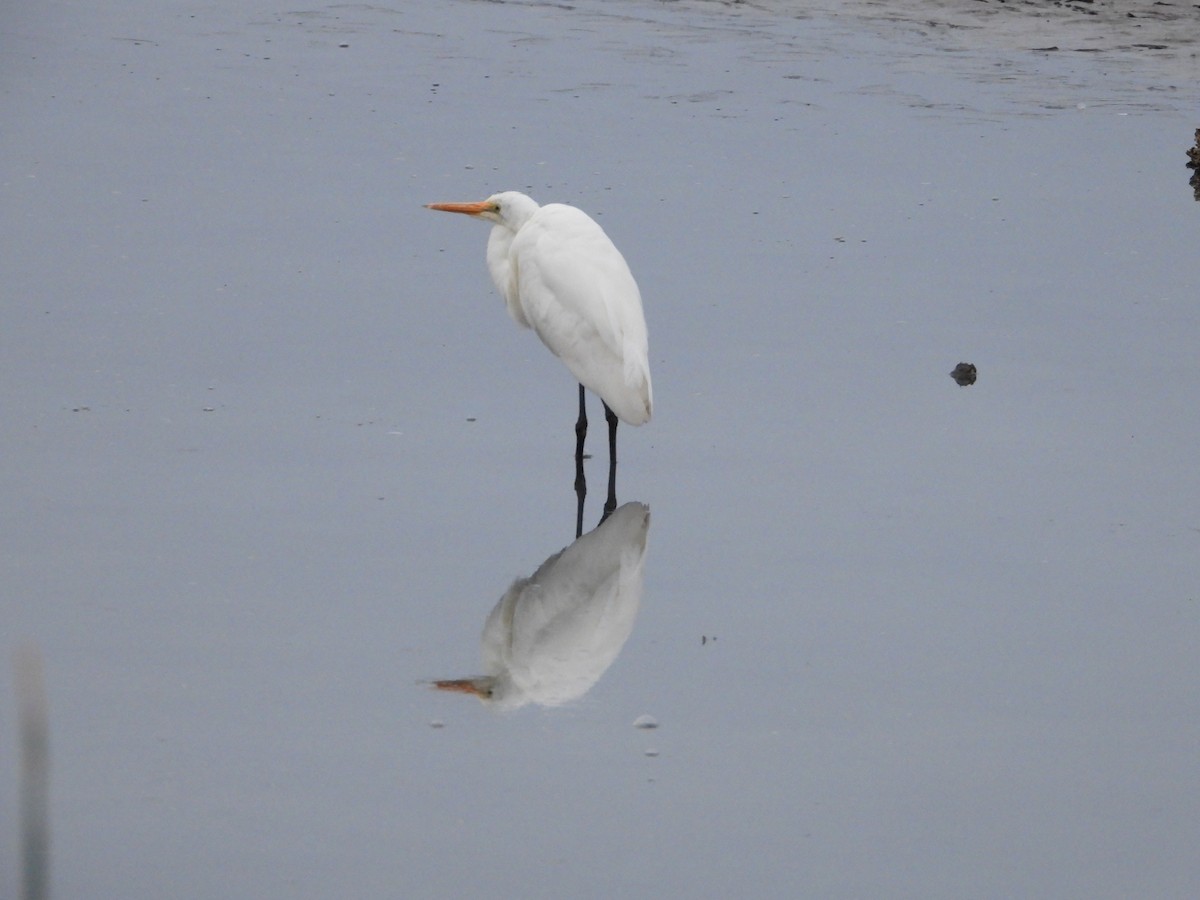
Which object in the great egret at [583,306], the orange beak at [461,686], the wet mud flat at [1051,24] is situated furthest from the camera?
the wet mud flat at [1051,24]

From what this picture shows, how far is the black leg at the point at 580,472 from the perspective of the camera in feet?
18.6

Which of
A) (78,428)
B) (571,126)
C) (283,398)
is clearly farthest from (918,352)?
(571,126)

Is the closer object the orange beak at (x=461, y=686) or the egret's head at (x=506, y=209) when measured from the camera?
the orange beak at (x=461, y=686)

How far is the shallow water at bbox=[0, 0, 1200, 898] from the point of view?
12.3ft

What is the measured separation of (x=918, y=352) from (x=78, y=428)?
11.0ft

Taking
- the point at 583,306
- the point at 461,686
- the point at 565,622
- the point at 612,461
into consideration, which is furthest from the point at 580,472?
the point at 461,686

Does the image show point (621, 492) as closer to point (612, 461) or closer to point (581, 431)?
point (612, 461)

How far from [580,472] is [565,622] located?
1330mm

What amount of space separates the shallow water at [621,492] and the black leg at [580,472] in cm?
5

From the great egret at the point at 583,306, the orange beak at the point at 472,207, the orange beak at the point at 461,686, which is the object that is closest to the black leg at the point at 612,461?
the great egret at the point at 583,306

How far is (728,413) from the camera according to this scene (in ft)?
21.8

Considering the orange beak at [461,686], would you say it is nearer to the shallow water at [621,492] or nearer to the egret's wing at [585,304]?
the shallow water at [621,492]

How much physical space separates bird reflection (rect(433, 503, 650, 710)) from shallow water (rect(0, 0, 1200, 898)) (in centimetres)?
7

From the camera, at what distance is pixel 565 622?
4.83 meters
